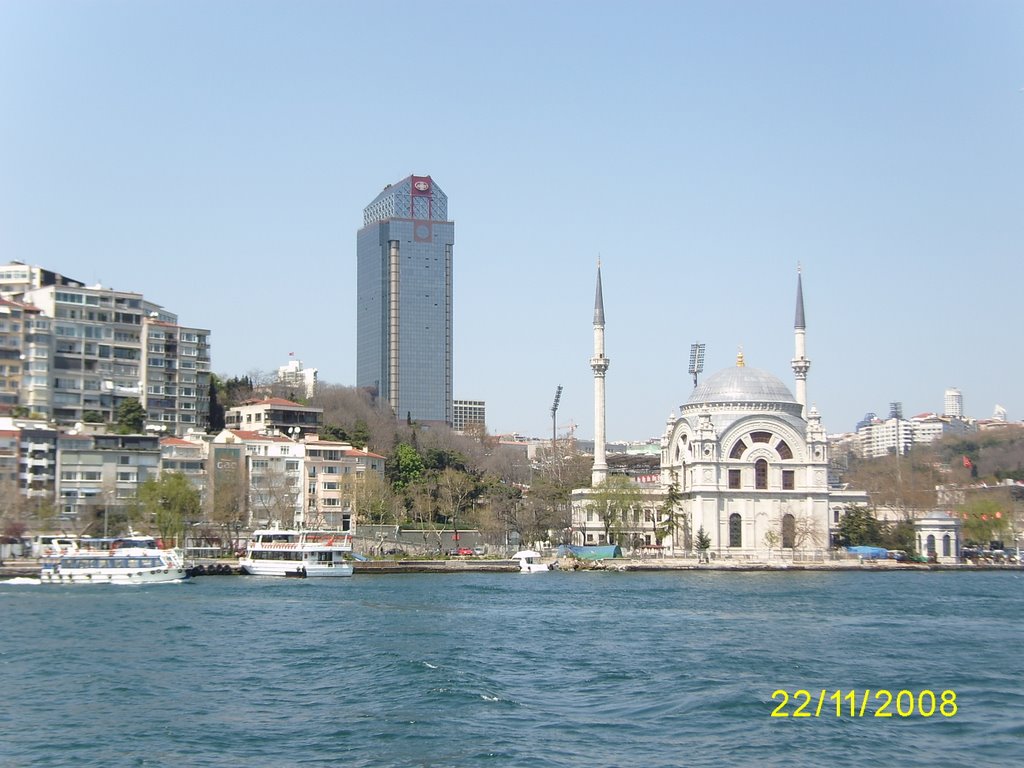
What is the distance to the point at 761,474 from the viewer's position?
70.7 metres

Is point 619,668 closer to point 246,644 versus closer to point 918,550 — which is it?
point 246,644

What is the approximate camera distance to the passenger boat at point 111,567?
159 ft

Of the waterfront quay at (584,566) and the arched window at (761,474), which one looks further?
the arched window at (761,474)

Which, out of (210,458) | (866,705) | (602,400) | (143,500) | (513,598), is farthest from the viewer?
(602,400)

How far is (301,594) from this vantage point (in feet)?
143

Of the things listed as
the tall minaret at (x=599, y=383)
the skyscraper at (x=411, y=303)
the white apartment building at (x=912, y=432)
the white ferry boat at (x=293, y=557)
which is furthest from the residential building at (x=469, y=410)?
the white ferry boat at (x=293, y=557)

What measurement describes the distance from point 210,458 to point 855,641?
40934 millimetres

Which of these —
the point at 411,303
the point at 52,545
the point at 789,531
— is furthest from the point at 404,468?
the point at 411,303

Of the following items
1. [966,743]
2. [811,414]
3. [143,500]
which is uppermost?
[811,414]

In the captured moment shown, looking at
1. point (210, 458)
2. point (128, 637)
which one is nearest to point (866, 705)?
point (128, 637)

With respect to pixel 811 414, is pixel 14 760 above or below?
below

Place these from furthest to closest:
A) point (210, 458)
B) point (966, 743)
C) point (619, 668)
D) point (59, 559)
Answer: point (210, 458), point (59, 559), point (619, 668), point (966, 743)

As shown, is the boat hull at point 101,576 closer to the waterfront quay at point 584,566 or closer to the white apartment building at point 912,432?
the waterfront quay at point 584,566

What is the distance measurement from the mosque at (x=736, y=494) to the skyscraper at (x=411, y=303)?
5872cm
